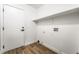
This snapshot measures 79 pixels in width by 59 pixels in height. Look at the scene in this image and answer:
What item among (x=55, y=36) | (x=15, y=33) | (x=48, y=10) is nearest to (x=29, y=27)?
(x=15, y=33)

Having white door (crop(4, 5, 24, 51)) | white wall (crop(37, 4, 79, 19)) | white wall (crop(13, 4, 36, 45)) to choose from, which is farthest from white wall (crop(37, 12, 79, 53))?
white door (crop(4, 5, 24, 51))

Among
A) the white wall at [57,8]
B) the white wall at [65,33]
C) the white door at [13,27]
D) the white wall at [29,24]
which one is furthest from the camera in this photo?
the white wall at [29,24]

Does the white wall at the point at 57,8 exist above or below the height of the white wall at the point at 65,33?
above

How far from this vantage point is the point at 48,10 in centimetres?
229

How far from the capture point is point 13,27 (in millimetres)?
2078

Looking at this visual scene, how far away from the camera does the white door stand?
1.90 meters

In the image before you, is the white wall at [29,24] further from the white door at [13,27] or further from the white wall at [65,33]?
the white wall at [65,33]

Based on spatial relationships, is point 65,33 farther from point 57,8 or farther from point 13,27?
point 13,27

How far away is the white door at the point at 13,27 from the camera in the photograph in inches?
74.8

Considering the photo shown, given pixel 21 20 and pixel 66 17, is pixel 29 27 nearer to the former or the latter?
pixel 21 20

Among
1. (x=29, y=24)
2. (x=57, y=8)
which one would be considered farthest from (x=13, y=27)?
(x=57, y=8)

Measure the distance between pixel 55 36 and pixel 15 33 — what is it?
1388 mm

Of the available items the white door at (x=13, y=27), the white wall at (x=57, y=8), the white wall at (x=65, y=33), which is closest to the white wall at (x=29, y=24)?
the white door at (x=13, y=27)

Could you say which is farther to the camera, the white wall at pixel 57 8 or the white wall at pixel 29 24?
the white wall at pixel 29 24
